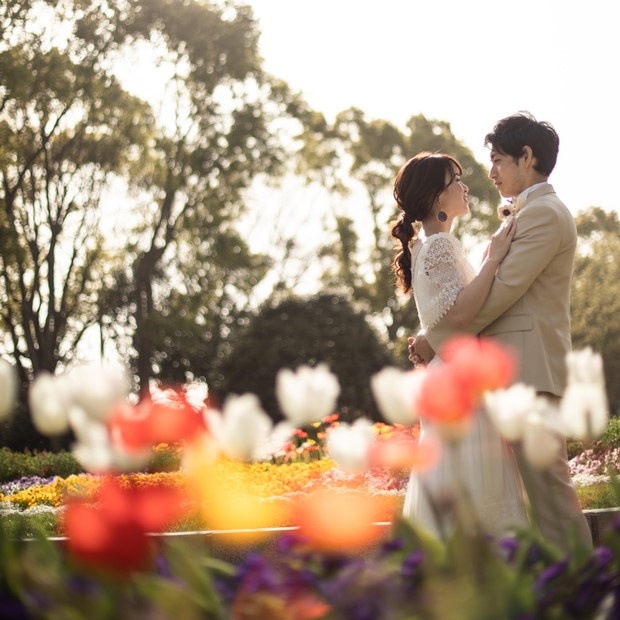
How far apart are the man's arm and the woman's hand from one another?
0.06 feet

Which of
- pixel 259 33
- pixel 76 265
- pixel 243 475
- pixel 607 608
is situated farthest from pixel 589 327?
pixel 607 608

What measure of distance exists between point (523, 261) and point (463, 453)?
82 cm

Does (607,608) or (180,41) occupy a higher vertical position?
(180,41)

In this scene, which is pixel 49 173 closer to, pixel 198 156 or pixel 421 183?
pixel 198 156

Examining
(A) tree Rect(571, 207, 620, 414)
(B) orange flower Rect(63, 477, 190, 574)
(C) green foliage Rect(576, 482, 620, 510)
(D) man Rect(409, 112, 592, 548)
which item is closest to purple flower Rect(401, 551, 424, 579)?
(B) orange flower Rect(63, 477, 190, 574)

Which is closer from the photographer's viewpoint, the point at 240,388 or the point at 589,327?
the point at 240,388

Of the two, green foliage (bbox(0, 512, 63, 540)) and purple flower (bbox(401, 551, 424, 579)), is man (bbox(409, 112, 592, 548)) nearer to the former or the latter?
purple flower (bbox(401, 551, 424, 579))

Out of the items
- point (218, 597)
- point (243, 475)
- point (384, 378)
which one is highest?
point (384, 378)

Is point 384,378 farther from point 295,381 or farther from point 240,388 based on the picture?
point 240,388

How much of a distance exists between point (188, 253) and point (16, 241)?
4730 millimetres

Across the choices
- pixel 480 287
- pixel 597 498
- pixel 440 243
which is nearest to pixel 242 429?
pixel 480 287

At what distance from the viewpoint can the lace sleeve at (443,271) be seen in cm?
412

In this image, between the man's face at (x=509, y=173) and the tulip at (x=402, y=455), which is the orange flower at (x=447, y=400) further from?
the man's face at (x=509, y=173)

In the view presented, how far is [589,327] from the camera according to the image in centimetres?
2806
